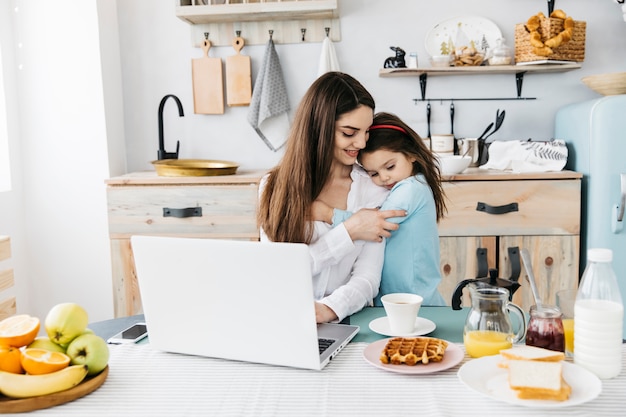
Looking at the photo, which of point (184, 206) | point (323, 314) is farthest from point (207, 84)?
point (323, 314)

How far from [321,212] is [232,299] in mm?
712

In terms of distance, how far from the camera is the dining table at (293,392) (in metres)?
0.95

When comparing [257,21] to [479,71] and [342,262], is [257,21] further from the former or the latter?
[342,262]

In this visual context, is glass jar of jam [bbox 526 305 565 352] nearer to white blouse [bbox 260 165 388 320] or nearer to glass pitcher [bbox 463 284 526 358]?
glass pitcher [bbox 463 284 526 358]

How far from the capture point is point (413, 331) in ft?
4.17

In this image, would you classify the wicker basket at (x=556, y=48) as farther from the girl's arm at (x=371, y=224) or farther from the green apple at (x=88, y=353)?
the green apple at (x=88, y=353)

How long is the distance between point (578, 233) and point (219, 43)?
1.96 metres

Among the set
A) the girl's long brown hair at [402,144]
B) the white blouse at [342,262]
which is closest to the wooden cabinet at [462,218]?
the girl's long brown hair at [402,144]

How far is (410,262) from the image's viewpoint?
5.60 feet

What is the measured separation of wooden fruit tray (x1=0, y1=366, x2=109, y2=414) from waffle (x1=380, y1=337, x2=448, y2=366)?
0.50 m

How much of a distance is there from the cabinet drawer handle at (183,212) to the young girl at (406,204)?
1205 millimetres

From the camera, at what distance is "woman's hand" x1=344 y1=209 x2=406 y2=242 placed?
1634 millimetres

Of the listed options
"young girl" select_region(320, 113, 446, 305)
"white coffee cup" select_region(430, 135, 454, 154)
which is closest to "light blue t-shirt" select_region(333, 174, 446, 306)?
"young girl" select_region(320, 113, 446, 305)

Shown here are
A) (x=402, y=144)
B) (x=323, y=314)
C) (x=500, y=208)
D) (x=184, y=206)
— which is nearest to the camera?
(x=323, y=314)
